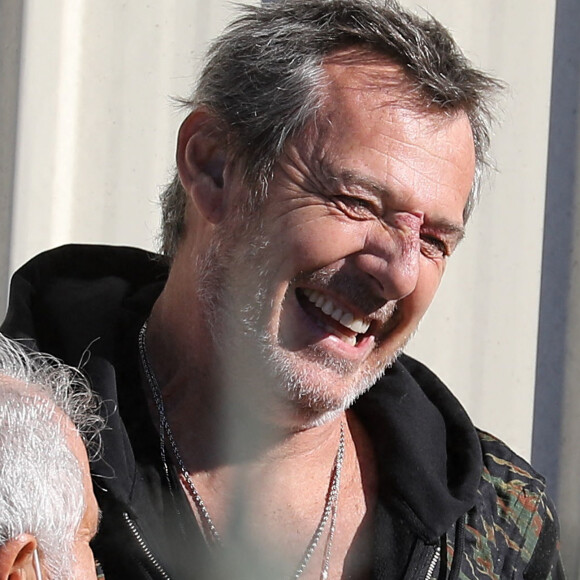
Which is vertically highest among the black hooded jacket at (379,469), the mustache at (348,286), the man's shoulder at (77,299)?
the mustache at (348,286)

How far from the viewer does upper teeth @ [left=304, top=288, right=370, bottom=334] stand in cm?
153

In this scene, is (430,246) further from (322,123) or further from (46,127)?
(46,127)

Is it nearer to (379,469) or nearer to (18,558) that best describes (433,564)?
(379,469)

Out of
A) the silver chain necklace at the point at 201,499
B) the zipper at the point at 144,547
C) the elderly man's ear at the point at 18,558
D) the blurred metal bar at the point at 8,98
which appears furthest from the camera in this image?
the blurred metal bar at the point at 8,98

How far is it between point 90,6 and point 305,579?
1.11 m

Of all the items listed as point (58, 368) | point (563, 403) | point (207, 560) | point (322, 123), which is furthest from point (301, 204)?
point (563, 403)

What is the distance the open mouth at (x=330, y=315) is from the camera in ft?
5.04

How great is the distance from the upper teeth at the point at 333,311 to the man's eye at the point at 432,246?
0.44 feet

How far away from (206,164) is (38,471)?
2.01 feet

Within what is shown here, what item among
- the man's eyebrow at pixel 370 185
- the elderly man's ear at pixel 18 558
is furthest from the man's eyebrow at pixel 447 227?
the elderly man's ear at pixel 18 558

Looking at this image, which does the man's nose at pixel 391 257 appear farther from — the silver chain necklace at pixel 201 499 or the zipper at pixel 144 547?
the zipper at pixel 144 547

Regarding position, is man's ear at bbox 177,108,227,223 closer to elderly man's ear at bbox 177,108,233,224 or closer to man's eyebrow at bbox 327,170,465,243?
elderly man's ear at bbox 177,108,233,224

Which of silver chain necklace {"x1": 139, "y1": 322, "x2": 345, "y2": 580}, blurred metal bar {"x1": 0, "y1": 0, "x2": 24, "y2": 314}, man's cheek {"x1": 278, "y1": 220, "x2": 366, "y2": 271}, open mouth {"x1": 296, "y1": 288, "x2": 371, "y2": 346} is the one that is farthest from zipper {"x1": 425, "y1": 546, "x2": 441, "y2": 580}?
blurred metal bar {"x1": 0, "y1": 0, "x2": 24, "y2": 314}

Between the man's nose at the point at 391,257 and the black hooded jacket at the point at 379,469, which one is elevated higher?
the man's nose at the point at 391,257
